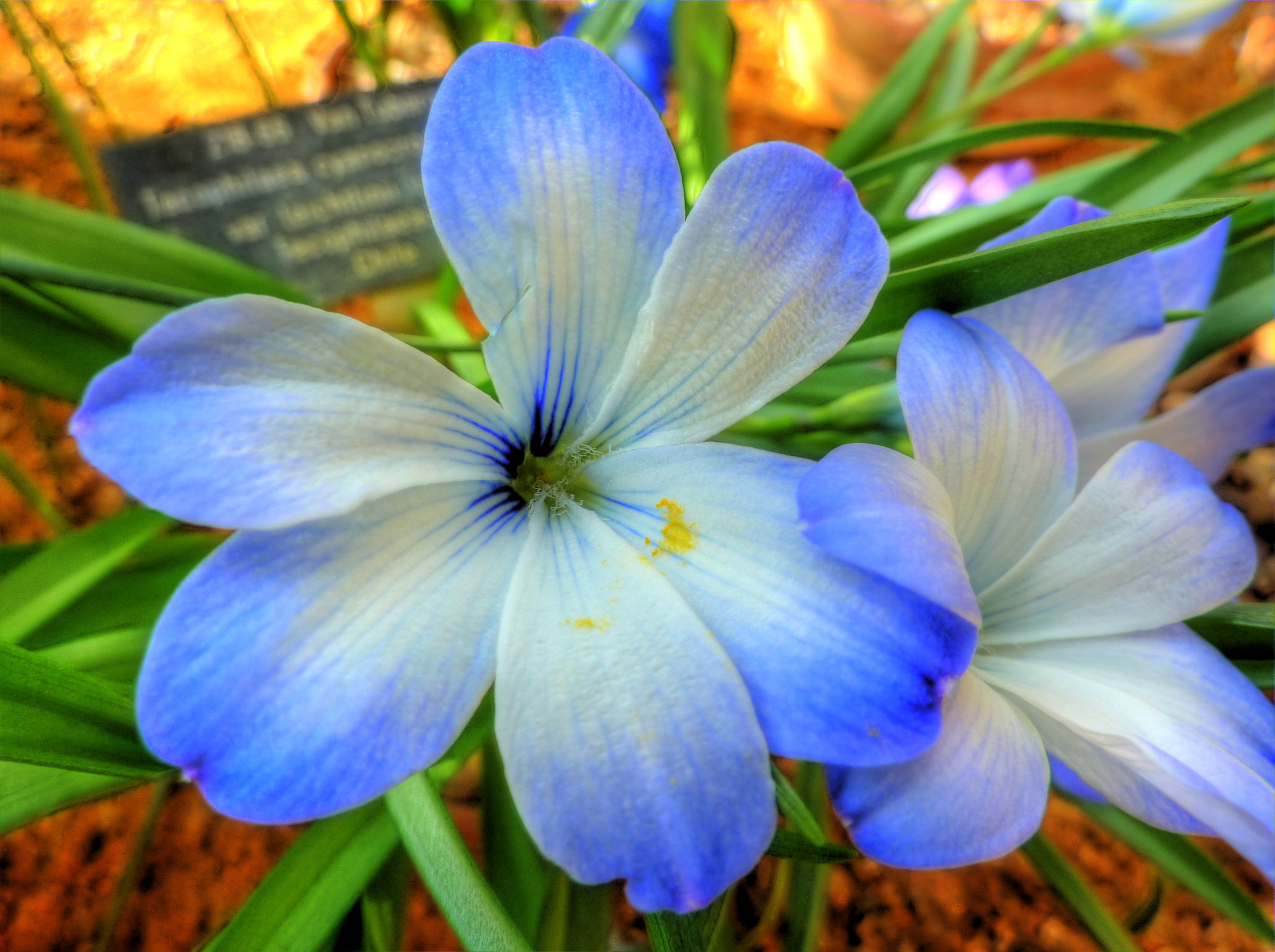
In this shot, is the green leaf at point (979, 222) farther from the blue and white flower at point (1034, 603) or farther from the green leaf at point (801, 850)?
the green leaf at point (801, 850)

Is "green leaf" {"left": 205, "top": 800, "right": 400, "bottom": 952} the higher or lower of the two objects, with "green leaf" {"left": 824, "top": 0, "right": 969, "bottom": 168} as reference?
lower

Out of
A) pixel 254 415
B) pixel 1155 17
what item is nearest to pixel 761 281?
pixel 254 415

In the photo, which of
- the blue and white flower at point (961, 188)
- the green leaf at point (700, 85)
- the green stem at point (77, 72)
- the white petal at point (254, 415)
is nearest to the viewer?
the white petal at point (254, 415)

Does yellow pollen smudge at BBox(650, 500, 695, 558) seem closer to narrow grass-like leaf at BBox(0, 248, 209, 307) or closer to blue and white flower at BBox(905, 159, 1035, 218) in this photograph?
narrow grass-like leaf at BBox(0, 248, 209, 307)

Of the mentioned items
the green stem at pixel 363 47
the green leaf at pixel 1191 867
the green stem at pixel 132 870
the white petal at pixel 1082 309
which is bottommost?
the green leaf at pixel 1191 867

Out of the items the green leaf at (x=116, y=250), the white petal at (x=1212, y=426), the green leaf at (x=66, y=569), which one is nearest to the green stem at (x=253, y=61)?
the green leaf at (x=116, y=250)

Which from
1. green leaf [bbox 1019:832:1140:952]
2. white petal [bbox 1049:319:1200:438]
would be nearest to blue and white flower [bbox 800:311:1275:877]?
white petal [bbox 1049:319:1200:438]

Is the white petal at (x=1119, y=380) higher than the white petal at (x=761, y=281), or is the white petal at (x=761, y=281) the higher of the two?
the white petal at (x=761, y=281)
